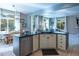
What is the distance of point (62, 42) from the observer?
7.54 feet

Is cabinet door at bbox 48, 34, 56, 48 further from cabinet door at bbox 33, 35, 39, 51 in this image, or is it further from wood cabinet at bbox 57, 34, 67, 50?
cabinet door at bbox 33, 35, 39, 51

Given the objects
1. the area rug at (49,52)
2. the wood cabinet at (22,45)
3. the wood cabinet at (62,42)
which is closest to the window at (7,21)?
the wood cabinet at (22,45)

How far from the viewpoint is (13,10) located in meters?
2.09

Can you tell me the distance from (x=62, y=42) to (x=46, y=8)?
0.75m

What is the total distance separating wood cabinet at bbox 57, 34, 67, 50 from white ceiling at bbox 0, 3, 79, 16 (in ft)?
1.58

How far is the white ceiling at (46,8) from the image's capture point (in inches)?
81.3

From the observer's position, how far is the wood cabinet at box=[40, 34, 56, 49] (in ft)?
7.37

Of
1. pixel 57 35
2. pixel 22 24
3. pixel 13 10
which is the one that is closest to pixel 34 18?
pixel 22 24

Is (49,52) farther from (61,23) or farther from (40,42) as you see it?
(61,23)

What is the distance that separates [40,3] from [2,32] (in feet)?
2.88

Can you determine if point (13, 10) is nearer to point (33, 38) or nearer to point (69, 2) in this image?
point (33, 38)

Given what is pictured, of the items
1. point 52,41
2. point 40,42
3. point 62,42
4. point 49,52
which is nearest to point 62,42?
point 62,42

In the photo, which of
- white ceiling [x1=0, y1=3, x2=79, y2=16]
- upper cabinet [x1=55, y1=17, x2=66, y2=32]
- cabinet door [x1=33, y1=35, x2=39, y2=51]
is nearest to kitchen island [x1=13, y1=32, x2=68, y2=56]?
cabinet door [x1=33, y1=35, x2=39, y2=51]

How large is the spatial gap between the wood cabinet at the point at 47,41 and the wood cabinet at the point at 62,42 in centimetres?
10
